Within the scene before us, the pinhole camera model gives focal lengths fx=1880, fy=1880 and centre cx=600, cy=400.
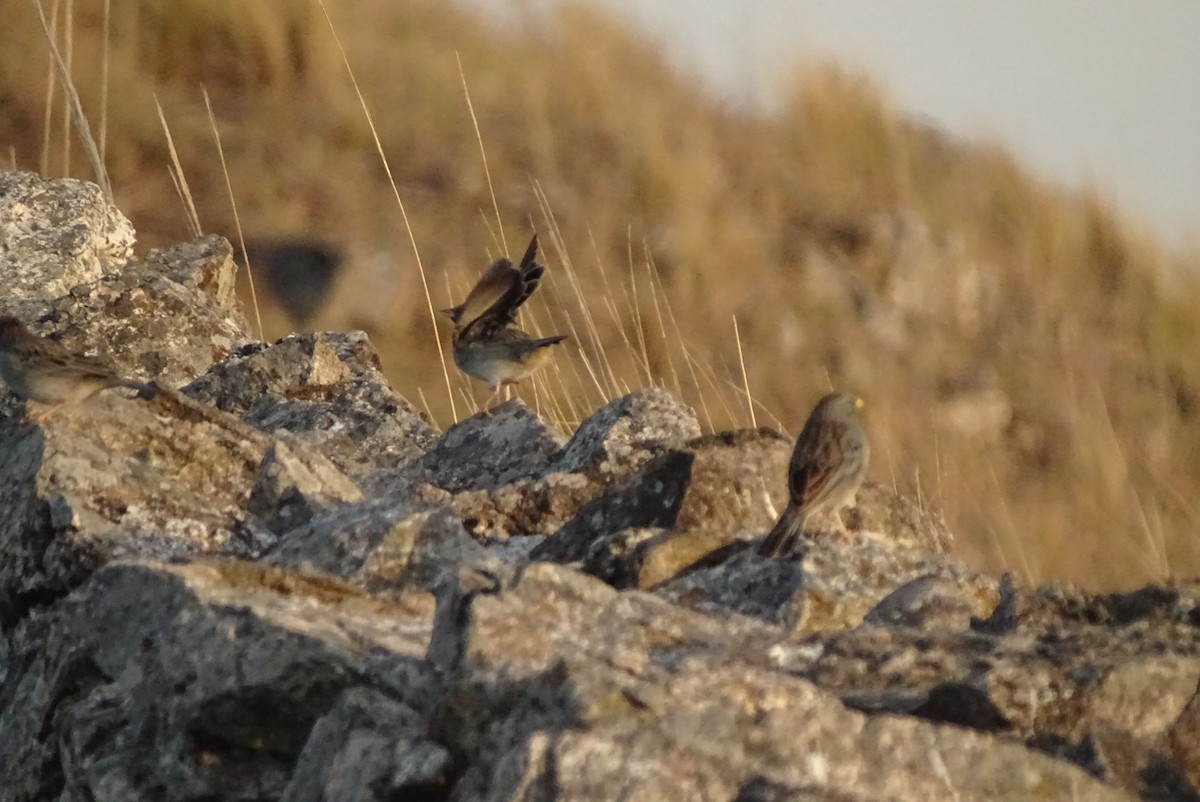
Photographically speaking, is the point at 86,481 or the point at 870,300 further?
the point at 870,300

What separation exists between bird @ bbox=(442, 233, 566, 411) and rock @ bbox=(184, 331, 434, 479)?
4.10 ft

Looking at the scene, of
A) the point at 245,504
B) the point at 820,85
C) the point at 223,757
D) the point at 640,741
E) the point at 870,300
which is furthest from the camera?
the point at 820,85

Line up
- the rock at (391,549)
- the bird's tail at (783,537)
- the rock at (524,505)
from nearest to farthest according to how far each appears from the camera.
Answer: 1. the rock at (391,549)
2. the bird's tail at (783,537)
3. the rock at (524,505)

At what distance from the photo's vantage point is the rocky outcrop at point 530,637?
2.42m

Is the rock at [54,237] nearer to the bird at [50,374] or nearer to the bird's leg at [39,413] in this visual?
the bird at [50,374]

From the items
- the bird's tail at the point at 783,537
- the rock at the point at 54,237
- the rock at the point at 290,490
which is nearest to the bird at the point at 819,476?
the bird's tail at the point at 783,537

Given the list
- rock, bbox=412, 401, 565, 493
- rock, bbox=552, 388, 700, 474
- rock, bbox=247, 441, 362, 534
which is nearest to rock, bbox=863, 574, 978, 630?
rock, bbox=552, 388, 700, 474

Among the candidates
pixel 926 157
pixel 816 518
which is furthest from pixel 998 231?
pixel 816 518

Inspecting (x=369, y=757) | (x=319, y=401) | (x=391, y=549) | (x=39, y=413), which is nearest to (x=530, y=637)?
(x=369, y=757)

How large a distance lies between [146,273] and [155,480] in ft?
7.12

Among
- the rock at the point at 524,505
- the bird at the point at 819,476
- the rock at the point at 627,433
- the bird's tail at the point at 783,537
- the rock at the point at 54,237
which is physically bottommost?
the bird's tail at the point at 783,537

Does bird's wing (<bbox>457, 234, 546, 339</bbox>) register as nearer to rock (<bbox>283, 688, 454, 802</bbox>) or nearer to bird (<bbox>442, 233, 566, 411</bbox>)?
bird (<bbox>442, 233, 566, 411</bbox>)

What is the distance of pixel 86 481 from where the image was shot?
12.9 ft

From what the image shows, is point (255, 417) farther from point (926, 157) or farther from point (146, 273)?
point (926, 157)
